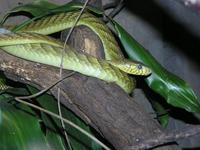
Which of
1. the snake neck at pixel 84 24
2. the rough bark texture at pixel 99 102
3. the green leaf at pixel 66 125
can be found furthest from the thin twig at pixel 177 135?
the snake neck at pixel 84 24

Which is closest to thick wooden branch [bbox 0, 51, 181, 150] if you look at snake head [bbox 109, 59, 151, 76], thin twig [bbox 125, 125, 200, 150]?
snake head [bbox 109, 59, 151, 76]

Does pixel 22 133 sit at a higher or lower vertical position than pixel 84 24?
lower

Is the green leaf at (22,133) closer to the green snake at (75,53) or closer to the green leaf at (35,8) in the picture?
the green snake at (75,53)

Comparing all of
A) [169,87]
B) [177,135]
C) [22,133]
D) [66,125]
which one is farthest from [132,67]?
[177,135]

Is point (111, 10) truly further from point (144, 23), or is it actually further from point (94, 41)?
point (94, 41)

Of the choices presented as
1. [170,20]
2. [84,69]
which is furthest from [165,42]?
[84,69]

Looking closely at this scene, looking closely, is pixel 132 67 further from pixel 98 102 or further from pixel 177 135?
pixel 177 135

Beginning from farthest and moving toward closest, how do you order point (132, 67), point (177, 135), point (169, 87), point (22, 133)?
point (132, 67), point (169, 87), point (22, 133), point (177, 135)

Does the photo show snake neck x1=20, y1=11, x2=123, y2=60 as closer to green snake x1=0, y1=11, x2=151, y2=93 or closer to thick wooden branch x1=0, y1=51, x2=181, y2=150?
green snake x1=0, y1=11, x2=151, y2=93
